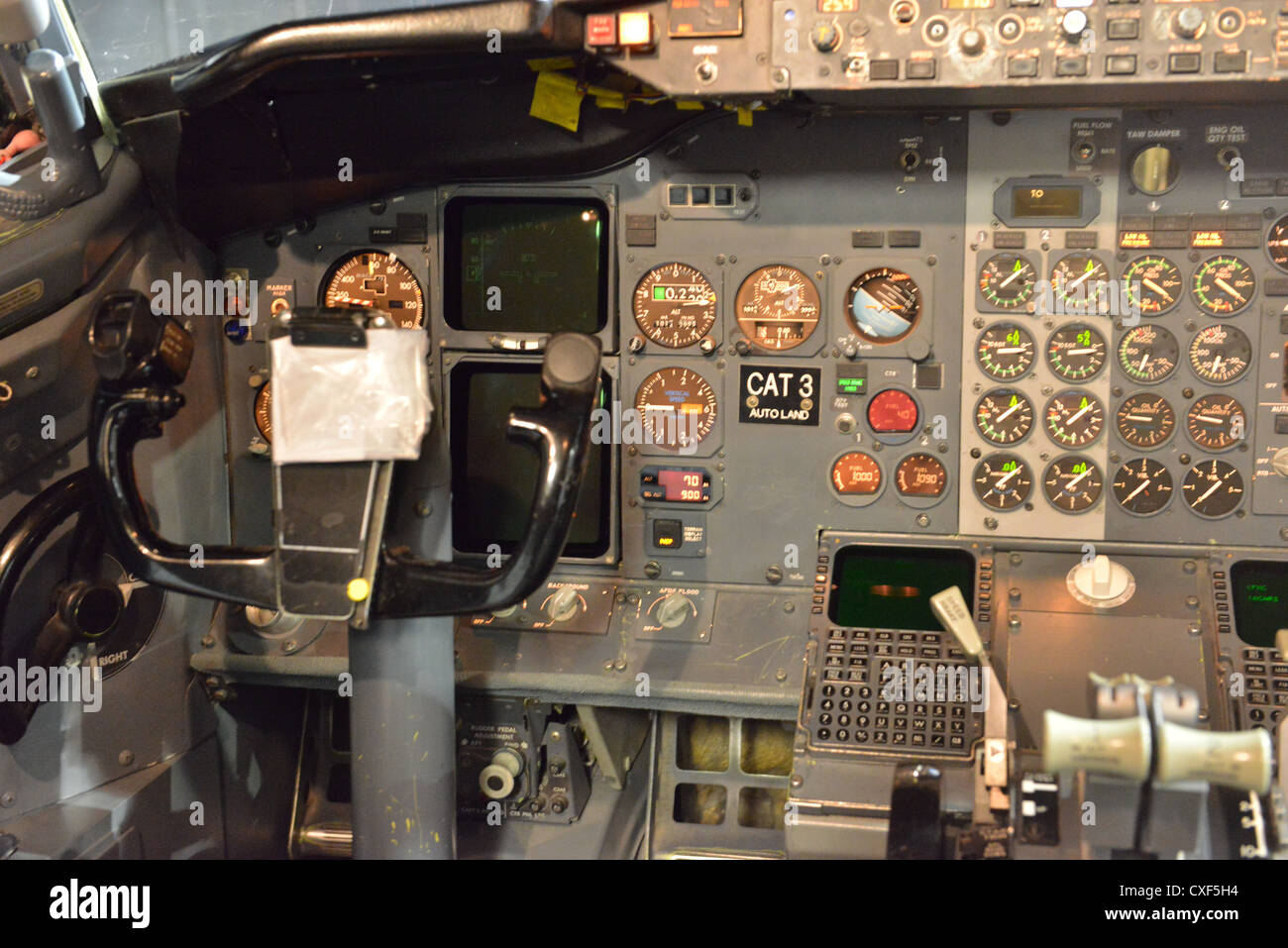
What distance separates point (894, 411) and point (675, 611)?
0.80 meters

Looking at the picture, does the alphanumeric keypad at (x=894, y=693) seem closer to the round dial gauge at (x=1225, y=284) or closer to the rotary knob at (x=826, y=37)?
the round dial gauge at (x=1225, y=284)

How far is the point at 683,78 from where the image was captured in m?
2.78

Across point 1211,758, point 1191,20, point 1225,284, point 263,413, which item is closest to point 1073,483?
point 1225,284

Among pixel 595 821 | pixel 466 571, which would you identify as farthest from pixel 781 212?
pixel 595 821

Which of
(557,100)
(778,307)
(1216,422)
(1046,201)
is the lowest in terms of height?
(1216,422)

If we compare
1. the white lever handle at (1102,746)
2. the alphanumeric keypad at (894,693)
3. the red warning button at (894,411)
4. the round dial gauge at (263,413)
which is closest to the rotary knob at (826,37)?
the red warning button at (894,411)

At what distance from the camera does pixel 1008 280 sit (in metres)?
3.11

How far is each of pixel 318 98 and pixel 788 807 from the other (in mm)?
2237

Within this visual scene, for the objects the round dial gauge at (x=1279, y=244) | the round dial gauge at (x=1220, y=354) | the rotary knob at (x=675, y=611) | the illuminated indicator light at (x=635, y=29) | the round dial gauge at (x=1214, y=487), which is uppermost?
the illuminated indicator light at (x=635, y=29)

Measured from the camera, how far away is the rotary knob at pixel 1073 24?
262 centimetres

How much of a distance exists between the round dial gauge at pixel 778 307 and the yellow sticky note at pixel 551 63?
2.39 ft

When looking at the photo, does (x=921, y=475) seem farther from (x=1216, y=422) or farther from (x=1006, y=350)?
(x=1216, y=422)

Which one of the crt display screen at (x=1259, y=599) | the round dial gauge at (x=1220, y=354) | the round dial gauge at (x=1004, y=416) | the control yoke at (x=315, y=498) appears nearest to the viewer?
the control yoke at (x=315, y=498)

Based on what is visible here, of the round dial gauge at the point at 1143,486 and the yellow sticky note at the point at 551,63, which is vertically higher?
the yellow sticky note at the point at 551,63
